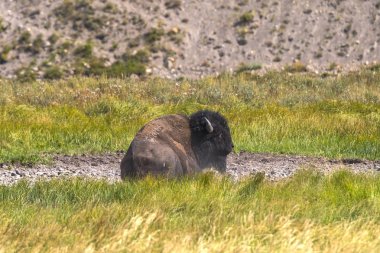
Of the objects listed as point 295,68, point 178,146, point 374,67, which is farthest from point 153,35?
point 178,146

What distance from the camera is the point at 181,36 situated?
51531mm

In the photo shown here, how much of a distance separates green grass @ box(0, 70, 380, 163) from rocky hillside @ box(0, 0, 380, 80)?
52.3 feet

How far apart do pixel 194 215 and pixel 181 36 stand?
43720 mm

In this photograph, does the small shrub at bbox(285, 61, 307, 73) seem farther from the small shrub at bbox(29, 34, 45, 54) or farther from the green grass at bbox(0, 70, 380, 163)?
the small shrub at bbox(29, 34, 45, 54)

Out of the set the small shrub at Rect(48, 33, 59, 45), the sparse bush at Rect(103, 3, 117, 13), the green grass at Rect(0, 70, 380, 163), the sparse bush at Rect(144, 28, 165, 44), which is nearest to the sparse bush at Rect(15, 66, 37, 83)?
the small shrub at Rect(48, 33, 59, 45)

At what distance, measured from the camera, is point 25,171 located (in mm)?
13969

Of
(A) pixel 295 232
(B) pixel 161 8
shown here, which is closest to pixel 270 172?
(A) pixel 295 232

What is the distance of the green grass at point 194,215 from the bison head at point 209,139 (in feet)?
5.63

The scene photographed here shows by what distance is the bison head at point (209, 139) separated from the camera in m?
12.3

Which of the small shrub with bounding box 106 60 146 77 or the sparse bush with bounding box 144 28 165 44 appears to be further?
the sparse bush with bounding box 144 28 165 44

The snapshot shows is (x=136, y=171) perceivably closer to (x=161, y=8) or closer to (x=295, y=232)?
(x=295, y=232)

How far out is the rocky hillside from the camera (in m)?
47.9

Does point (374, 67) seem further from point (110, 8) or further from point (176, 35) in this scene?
point (110, 8)

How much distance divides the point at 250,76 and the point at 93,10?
62.0 ft
